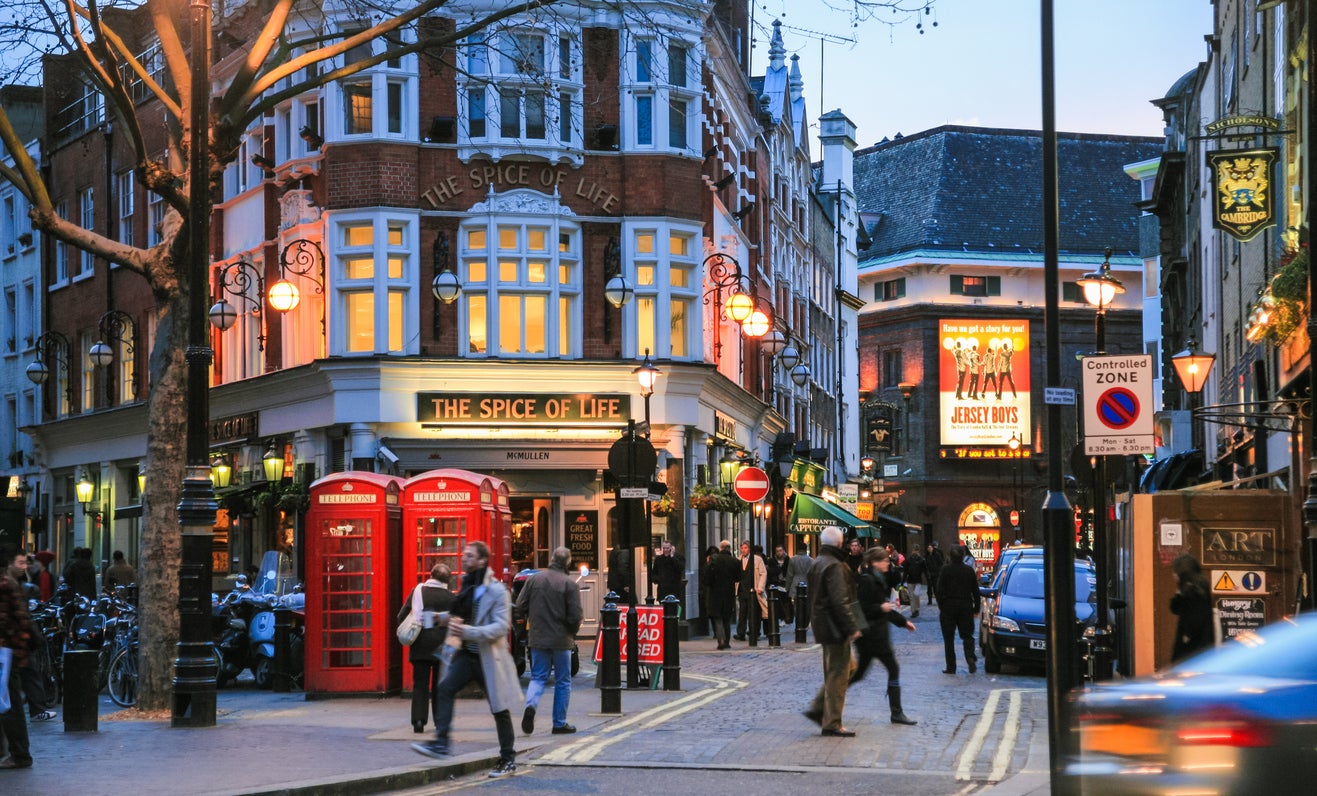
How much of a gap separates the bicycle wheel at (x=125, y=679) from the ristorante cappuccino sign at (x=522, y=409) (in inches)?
559

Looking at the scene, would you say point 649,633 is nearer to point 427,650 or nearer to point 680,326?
point 427,650

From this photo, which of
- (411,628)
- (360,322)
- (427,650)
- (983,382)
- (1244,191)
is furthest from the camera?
(983,382)

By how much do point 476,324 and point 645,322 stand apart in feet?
11.2

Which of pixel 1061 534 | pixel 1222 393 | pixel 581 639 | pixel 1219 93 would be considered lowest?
pixel 581 639

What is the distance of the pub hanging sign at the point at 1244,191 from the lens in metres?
23.3

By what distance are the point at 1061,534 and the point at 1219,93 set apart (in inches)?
1149

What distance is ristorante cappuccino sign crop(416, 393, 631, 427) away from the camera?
34906mm

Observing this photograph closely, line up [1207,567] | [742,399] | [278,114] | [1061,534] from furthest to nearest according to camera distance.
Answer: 1. [742,399]
2. [278,114]
3. [1207,567]
4. [1061,534]

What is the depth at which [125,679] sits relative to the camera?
68.5 feet

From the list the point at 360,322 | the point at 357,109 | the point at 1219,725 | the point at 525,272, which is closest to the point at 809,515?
the point at 525,272

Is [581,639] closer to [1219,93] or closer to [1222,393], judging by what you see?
[1222,393]

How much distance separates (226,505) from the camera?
38.8m

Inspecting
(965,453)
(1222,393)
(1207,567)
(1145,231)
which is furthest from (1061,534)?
(965,453)

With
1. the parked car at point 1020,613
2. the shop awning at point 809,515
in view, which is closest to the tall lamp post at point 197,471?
the parked car at point 1020,613
